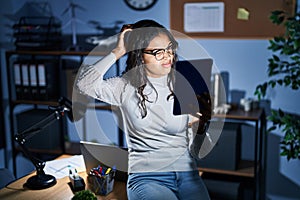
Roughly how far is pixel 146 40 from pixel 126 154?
1.76 ft

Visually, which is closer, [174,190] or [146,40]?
[146,40]

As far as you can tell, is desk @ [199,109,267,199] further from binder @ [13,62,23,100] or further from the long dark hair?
binder @ [13,62,23,100]

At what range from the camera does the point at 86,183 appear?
1840 millimetres

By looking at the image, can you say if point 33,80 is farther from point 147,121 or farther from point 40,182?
point 147,121

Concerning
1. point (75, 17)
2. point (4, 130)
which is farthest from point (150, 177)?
point (4, 130)

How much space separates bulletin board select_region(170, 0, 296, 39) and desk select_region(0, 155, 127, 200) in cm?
141

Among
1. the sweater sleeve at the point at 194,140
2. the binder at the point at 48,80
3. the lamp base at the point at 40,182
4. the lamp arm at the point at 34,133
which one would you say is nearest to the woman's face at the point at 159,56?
the sweater sleeve at the point at 194,140

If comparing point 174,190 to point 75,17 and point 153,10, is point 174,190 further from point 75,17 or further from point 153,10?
point 75,17

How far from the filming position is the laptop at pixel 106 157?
70.5 inches

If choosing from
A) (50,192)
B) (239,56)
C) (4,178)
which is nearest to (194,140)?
(50,192)

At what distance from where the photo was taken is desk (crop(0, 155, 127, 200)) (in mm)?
1698

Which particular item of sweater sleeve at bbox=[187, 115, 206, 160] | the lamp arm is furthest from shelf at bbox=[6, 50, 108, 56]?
sweater sleeve at bbox=[187, 115, 206, 160]

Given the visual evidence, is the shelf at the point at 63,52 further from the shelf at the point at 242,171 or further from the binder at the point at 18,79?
the shelf at the point at 242,171

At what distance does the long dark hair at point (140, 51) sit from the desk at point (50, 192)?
357 mm
